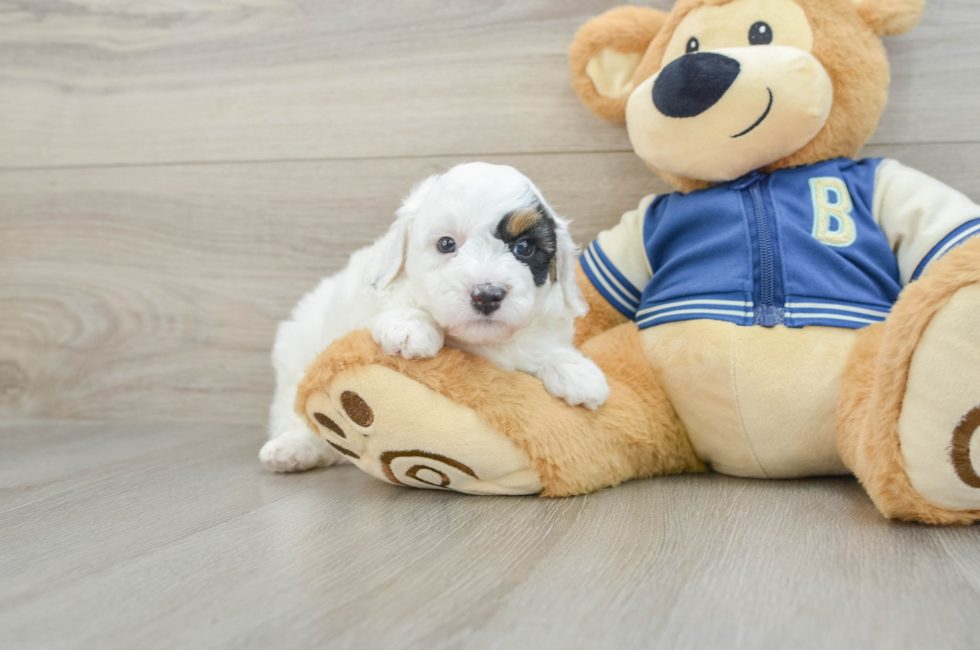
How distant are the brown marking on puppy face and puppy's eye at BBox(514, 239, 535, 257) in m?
0.02

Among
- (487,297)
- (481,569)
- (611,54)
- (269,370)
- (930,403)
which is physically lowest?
(269,370)

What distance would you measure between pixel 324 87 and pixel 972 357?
4.18 feet

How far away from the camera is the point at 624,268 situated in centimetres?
124

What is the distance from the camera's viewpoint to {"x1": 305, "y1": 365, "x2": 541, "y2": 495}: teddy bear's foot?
0.94 meters

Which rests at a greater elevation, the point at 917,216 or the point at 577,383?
the point at 917,216

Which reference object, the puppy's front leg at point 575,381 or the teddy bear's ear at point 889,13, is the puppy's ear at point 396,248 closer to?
the puppy's front leg at point 575,381

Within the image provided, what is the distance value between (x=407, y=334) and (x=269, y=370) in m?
0.81

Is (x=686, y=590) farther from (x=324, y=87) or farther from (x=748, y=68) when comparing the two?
(x=324, y=87)

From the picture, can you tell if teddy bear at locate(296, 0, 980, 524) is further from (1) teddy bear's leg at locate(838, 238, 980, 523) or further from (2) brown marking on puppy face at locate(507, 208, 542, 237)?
(2) brown marking on puppy face at locate(507, 208, 542, 237)

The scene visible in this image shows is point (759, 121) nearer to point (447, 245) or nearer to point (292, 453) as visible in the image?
point (447, 245)

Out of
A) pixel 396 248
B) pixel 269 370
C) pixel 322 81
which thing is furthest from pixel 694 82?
pixel 269 370

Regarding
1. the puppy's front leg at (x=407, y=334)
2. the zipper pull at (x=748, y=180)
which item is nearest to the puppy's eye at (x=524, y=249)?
the puppy's front leg at (x=407, y=334)

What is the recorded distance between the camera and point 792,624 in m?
Result: 0.59

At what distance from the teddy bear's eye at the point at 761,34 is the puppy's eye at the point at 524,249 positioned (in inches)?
19.0
